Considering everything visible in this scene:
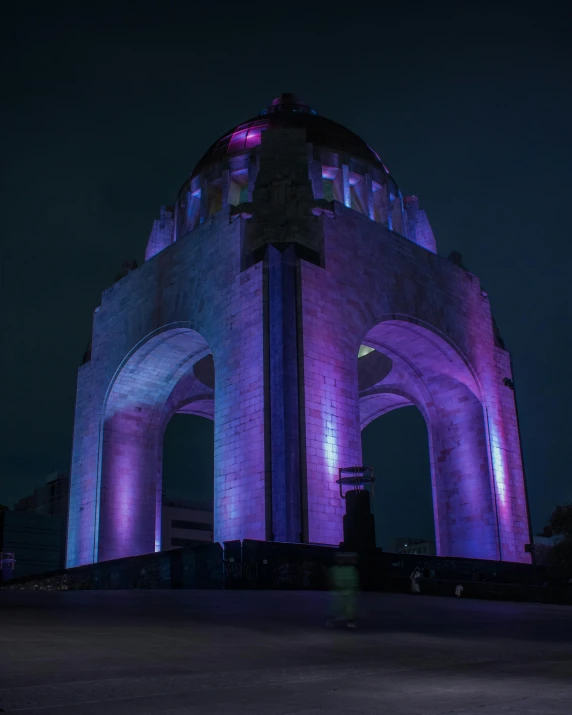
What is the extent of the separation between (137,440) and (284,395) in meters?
10.0

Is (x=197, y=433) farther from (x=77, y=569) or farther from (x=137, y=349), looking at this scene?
(x=77, y=569)

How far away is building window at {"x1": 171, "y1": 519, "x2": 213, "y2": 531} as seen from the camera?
61.9 m

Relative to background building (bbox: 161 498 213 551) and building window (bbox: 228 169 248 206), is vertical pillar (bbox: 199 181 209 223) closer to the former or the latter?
building window (bbox: 228 169 248 206)

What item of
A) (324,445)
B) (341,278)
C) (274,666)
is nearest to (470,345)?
(341,278)

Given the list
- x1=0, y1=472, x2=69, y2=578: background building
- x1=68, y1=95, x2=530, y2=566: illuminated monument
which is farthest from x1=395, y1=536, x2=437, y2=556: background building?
x1=68, y1=95, x2=530, y2=566: illuminated monument

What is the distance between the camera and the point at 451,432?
2825 cm

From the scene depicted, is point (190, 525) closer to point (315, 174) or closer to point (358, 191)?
point (358, 191)

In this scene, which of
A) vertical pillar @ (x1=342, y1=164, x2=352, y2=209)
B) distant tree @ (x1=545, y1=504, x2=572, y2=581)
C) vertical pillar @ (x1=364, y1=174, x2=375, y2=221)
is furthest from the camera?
vertical pillar @ (x1=364, y1=174, x2=375, y2=221)

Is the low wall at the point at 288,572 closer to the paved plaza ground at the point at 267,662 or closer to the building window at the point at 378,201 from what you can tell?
the paved plaza ground at the point at 267,662

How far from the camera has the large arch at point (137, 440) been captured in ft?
87.7

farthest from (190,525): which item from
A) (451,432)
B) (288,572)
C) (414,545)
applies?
(288,572)

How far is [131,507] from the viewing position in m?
27.5

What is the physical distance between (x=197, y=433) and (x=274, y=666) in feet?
231

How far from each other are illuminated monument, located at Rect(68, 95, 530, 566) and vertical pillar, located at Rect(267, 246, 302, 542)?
5 cm
